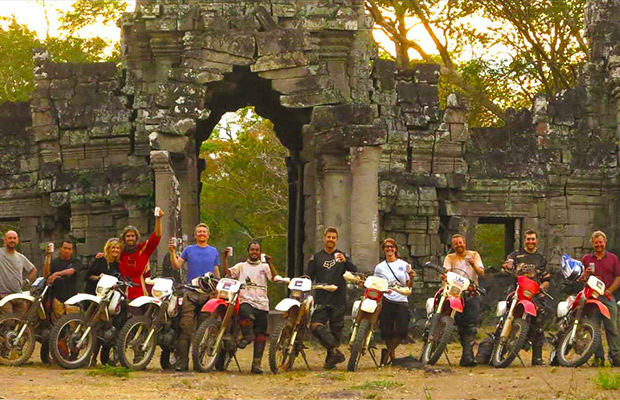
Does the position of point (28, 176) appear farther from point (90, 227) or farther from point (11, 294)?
point (11, 294)

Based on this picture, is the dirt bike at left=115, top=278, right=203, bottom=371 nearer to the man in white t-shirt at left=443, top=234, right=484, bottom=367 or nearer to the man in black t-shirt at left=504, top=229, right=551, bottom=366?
the man in white t-shirt at left=443, top=234, right=484, bottom=367

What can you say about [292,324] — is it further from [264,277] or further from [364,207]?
[364,207]

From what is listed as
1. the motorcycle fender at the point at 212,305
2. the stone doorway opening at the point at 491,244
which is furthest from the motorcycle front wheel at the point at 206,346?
the stone doorway opening at the point at 491,244

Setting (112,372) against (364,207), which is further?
(364,207)

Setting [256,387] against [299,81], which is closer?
[256,387]

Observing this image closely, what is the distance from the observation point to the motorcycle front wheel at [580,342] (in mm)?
16828

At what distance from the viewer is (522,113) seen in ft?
89.9

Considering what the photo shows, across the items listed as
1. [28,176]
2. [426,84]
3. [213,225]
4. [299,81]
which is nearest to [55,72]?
[28,176]

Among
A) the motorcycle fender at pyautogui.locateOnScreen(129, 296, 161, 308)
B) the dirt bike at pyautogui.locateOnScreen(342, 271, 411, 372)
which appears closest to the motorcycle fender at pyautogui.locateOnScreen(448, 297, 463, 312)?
the dirt bike at pyautogui.locateOnScreen(342, 271, 411, 372)

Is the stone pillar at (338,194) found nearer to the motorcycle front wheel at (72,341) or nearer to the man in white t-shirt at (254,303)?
the man in white t-shirt at (254,303)

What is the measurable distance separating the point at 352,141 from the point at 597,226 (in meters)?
7.34

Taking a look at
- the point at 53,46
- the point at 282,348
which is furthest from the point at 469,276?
the point at 53,46

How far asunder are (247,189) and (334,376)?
22.0 meters

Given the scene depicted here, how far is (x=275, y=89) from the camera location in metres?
23.2
